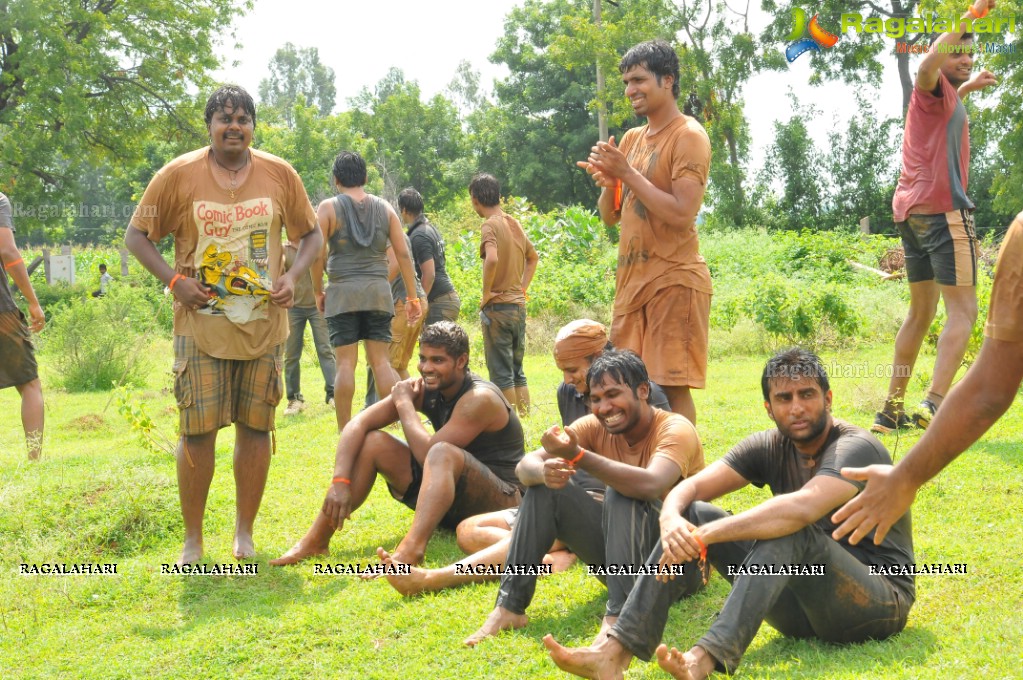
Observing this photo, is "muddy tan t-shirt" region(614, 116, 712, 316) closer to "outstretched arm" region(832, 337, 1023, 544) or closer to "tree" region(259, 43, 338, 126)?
"outstretched arm" region(832, 337, 1023, 544)

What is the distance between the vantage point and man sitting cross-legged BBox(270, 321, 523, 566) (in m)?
5.10

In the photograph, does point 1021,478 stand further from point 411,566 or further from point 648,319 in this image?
point 411,566

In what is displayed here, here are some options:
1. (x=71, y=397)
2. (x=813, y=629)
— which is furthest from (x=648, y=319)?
(x=71, y=397)

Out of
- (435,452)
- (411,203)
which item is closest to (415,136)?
(411,203)

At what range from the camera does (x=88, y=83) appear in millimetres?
24031

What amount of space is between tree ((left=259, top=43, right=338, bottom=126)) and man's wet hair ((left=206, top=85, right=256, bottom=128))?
95.0m

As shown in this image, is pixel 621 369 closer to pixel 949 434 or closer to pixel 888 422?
pixel 949 434

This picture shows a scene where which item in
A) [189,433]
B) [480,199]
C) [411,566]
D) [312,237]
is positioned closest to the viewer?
[411,566]

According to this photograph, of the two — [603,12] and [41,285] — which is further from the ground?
[603,12]

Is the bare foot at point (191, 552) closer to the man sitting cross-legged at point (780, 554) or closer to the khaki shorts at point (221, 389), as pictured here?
the khaki shorts at point (221, 389)

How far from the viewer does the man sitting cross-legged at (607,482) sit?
13.1 ft

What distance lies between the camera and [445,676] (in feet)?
12.5

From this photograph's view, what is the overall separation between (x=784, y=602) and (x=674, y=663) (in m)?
0.64

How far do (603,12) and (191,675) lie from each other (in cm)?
2991
